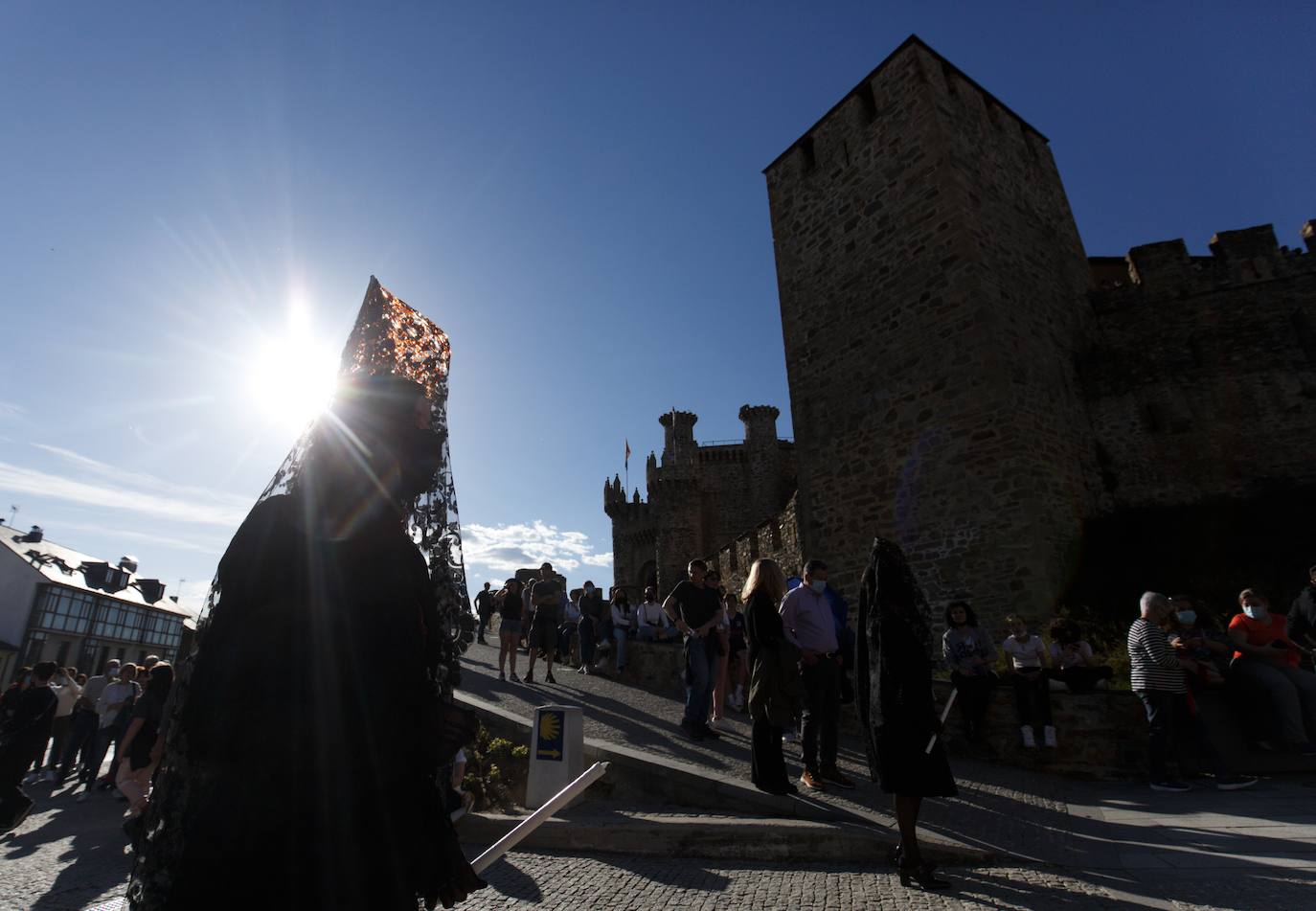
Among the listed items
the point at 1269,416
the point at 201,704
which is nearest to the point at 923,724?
the point at 201,704

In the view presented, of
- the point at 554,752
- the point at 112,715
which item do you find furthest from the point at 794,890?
the point at 112,715

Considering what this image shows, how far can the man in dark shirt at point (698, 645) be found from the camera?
7207 mm

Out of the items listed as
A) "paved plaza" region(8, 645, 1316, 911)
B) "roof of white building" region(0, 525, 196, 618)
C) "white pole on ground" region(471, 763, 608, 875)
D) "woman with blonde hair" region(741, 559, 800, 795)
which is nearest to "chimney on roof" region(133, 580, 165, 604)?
"roof of white building" region(0, 525, 196, 618)

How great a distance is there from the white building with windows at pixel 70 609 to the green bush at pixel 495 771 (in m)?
32.9

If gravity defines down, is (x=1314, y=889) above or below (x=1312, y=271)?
below

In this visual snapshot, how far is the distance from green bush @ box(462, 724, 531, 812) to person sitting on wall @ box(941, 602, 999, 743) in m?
4.25

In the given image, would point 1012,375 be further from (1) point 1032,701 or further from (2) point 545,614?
(2) point 545,614

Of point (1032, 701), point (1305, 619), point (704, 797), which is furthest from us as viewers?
point (1305, 619)

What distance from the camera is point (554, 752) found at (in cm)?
565

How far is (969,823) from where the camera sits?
4.49 metres

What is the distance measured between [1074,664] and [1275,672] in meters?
1.58

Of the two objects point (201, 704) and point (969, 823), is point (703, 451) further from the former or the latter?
point (201, 704)

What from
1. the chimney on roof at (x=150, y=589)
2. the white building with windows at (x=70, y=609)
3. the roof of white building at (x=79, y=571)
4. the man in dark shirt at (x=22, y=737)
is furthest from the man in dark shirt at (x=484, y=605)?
the chimney on roof at (x=150, y=589)

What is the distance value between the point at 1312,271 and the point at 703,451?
81.8ft
